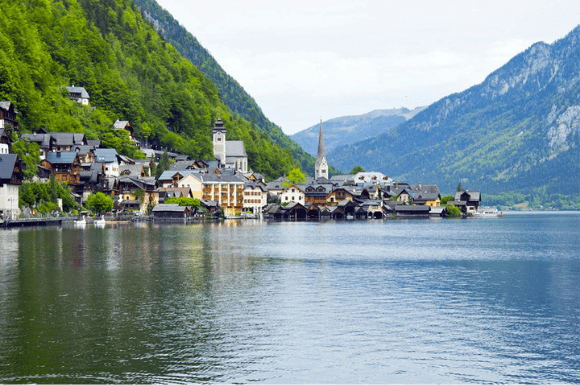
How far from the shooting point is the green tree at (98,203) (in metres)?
142

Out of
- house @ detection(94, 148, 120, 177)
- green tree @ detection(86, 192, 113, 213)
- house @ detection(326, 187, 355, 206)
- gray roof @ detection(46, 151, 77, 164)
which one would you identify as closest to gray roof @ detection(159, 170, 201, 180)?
house @ detection(94, 148, 120, 177)

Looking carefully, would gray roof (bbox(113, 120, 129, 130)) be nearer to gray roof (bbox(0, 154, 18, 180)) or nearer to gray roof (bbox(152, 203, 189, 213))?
gray roof (bbox(152, 203, 189, 213))

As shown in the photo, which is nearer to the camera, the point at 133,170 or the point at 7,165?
the point at 7,165

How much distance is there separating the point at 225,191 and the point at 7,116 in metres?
63.9

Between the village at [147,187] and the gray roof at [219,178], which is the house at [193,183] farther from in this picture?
the gray roof at [219,178]

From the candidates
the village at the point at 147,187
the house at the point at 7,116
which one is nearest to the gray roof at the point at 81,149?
the village at the point at 147,187

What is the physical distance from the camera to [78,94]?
18100cm

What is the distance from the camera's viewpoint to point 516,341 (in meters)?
28.2

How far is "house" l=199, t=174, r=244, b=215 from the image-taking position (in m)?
177

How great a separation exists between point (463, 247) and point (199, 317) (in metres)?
52.0

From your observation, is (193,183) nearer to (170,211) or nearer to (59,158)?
(170,211)

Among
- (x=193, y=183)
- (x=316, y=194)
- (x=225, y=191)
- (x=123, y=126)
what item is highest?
(x=123, y=126)

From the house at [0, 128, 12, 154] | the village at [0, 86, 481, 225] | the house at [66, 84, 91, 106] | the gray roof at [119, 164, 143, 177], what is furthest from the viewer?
the house at [66, 84, 91, 106]

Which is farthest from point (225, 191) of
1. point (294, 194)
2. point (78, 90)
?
point (78, 90)
